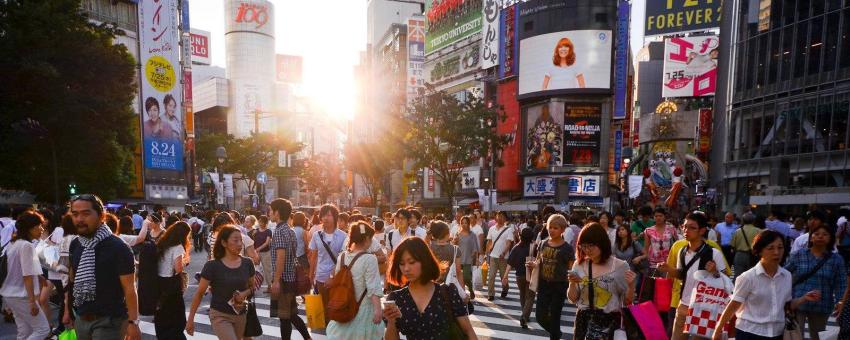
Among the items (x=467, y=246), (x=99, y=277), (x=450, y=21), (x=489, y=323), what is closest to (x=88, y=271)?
(x=99, y=277)

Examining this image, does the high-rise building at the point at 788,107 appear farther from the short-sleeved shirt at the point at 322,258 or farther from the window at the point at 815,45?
the short-sleeved shirt at the point at 322,258

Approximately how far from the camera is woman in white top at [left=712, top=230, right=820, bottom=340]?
3.75 m

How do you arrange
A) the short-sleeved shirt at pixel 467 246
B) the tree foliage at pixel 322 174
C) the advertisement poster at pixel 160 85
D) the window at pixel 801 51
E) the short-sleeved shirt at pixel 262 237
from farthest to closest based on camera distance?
the tree foliage at pixel 322 174
the advertisement poster at pixel 160 85
the window at pixel 801 51
the short-sleeved shirt at pixel 262 237
the short-sleeved shirt at pixel 467 246

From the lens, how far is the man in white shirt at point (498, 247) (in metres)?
9.85

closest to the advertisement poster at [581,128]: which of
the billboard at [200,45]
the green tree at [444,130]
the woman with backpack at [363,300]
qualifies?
the green tree at [444,130]

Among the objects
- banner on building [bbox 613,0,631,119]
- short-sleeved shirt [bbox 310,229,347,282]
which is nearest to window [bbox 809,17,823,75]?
banner on building [bbox 613,0,631,119]

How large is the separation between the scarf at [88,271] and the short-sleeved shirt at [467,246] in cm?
652

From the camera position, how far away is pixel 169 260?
4938 millimetres

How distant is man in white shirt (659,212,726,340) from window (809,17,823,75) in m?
24.7

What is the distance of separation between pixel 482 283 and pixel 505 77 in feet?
103

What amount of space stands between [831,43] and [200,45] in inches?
3912

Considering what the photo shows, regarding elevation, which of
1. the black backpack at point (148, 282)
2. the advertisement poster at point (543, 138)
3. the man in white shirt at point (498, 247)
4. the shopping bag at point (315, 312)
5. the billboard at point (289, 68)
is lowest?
the man in white shirt at point (498, 247)

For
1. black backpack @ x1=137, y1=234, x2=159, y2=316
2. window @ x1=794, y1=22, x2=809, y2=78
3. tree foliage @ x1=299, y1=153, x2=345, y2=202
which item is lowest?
tree foliage @ x1=299, y1=153, x2=345, y2=202

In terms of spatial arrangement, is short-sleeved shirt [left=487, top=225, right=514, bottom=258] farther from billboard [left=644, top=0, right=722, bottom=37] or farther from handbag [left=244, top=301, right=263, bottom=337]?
billboard [left=644, top=0, right=722, bottom=37]
